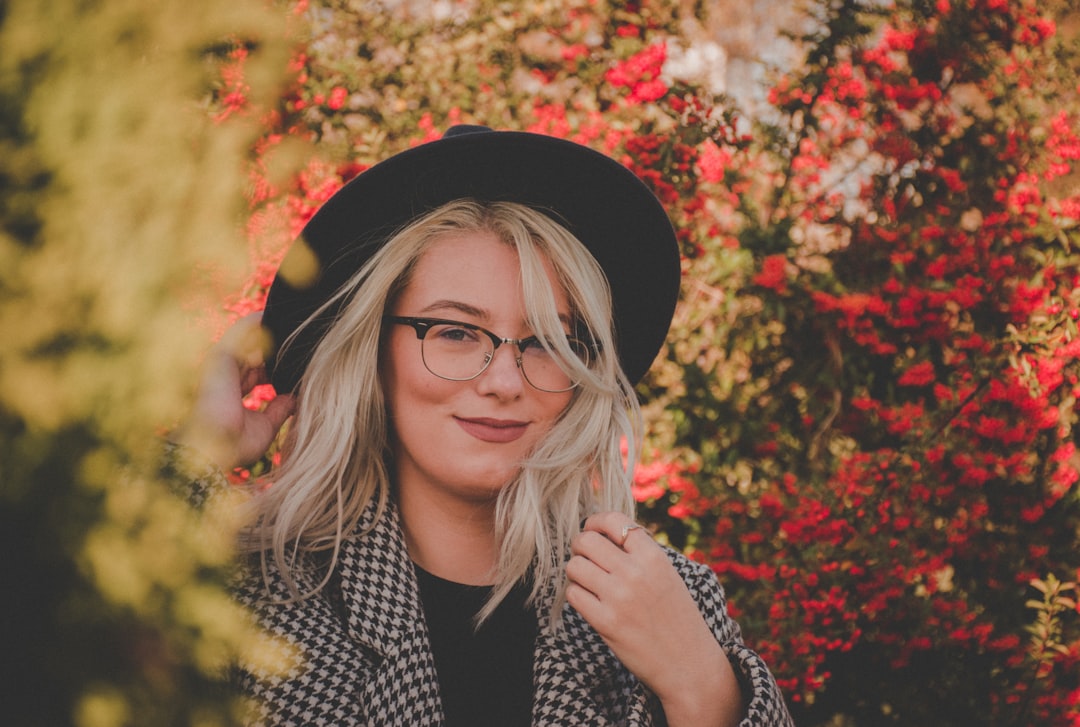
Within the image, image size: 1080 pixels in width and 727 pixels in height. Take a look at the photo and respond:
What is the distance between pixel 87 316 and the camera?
602mm

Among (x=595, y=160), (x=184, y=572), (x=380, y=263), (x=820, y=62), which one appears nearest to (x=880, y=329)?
(x=820, y=62)

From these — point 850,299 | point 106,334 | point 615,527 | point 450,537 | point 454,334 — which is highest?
point 850,299

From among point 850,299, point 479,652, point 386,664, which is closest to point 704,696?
point 479,652

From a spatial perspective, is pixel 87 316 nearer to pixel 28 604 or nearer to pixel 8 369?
pixel 8 369

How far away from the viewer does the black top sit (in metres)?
1.74

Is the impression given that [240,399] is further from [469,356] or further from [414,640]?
[414,640]

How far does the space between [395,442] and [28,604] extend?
148cm

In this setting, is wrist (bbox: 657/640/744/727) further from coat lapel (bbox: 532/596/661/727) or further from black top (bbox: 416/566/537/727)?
black top (bbox: 416/566/537/727)

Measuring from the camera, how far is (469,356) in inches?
70.2

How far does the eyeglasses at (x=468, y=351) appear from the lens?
1.78 m

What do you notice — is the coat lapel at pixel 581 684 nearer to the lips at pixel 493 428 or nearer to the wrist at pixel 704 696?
the wrist at pixel 704 696

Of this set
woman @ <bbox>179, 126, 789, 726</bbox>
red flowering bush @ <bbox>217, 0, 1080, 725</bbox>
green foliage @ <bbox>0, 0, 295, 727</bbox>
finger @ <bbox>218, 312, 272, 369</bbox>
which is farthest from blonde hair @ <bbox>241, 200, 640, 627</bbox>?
red flowering bush @ <bbox>217, 0, 1080, 725</bbox>

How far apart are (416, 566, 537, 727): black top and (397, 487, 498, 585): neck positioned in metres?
0.03

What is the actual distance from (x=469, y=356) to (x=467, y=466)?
0.25 meters
